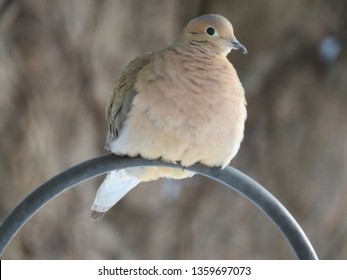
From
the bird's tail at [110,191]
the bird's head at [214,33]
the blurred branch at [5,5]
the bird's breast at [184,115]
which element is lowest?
the bird's tail at [110,191]

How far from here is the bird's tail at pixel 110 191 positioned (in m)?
1.81

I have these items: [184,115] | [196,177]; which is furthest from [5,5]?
[184,115]

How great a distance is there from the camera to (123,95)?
1.78 m

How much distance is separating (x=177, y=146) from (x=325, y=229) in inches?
63.7

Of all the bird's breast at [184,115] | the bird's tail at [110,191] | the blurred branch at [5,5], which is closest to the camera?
the bird's breast at [184,115]

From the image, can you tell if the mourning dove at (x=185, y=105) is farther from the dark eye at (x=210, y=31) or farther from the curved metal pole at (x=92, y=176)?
the curved metal pole at (x=92, y=176)

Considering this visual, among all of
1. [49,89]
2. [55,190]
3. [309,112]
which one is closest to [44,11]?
[49,89]

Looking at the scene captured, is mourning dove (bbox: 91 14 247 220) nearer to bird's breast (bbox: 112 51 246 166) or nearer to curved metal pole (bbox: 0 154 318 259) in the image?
bird's breast (bbox: 112 51 246 166)

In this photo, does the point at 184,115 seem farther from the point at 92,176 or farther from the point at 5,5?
the point at 5,5

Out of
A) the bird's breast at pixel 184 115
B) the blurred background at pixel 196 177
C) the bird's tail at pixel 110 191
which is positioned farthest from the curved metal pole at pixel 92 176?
the blurred background at pixel 196 177

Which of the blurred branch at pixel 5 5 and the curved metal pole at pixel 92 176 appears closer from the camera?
the curved metal pole at pixel 92 176

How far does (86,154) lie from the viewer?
9.87 feet

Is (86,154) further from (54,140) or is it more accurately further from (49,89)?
(49,89)

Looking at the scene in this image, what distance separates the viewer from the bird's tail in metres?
1.81
